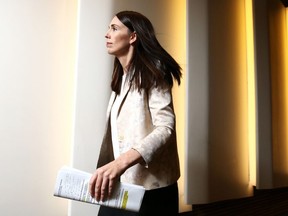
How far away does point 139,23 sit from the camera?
777 millimetres

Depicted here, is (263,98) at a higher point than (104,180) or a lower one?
higher

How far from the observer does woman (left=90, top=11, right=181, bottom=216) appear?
649mm

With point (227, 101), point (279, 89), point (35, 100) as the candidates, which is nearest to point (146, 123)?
point (35, 100)

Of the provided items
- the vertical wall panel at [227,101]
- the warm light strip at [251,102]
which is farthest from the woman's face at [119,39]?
the warm light strip at [251,102]

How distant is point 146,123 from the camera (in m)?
0.68

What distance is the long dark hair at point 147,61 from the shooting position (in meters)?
0.70

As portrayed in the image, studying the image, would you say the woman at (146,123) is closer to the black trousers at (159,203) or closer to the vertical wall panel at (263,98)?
the black trousers at (159,203)

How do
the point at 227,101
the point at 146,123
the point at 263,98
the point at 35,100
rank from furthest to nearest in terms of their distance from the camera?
the point at 263,98, the point at 227,101, the point at 35,100, the point at 146,123

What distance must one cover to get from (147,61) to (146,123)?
0.56ft

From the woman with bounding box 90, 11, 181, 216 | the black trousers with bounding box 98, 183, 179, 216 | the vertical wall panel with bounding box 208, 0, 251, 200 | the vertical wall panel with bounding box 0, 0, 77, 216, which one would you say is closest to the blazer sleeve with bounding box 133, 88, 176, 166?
the woman with bounding box 90, 11, 181, 216

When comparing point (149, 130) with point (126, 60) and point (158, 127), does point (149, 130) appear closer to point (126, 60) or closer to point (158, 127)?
point (158, 127)

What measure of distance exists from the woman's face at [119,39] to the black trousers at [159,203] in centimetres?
41

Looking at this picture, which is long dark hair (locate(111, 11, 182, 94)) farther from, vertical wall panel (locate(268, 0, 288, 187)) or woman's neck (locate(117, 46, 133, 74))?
vertical wall panel (locate(268, 0, 288, 187))

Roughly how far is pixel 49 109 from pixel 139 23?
1.71 ft
